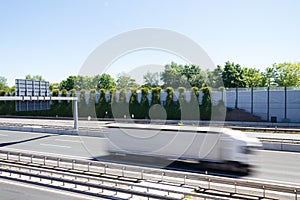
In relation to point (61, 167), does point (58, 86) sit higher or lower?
higher

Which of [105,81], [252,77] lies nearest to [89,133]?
[252,77]

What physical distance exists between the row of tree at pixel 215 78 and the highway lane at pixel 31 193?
139 ft

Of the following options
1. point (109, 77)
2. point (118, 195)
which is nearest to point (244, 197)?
point (118, 195)

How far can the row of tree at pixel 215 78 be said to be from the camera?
58969 millimetres

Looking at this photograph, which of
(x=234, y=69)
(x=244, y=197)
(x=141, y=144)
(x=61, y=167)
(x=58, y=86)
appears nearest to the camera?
(x=244, y=197)

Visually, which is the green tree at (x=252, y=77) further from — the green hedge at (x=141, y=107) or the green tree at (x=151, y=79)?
the green hedge at (x=141, y=107)

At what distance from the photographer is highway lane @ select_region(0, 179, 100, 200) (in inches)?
376

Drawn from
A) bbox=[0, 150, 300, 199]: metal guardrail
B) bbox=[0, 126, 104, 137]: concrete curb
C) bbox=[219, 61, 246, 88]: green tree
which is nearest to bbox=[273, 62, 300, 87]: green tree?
bbox=[219, 61, 246, 88]: green tree

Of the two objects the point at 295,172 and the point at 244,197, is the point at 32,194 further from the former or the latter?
the point at 295,172

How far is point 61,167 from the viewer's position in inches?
532

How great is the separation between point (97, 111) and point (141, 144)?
35.4m

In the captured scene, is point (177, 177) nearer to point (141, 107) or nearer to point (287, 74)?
point (141, 107)

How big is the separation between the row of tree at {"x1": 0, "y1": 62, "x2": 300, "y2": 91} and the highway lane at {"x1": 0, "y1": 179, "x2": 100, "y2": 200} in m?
42.4

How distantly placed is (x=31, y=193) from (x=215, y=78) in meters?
66.9
